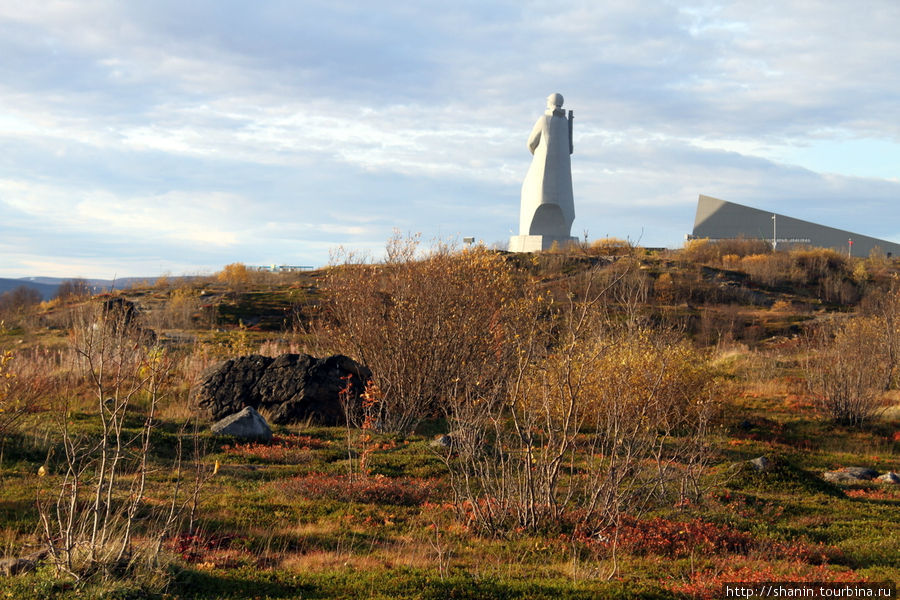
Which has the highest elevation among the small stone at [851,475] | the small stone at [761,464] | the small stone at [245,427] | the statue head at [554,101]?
the statue head at [554,101]

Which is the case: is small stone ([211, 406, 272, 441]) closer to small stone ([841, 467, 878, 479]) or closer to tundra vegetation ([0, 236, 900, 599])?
tundra vegetation ([0, 236, 900, 599])

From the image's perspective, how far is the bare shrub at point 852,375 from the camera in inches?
640

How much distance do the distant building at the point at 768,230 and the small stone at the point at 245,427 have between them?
166 feet

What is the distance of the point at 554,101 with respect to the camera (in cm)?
4678

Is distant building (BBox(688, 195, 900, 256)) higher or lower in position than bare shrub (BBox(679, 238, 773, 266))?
higher

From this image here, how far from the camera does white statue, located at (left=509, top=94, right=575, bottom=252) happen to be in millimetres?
46344

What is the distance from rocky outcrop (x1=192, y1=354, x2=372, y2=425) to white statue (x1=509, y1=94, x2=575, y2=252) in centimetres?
3454

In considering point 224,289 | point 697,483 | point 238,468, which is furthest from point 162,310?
point 697,483

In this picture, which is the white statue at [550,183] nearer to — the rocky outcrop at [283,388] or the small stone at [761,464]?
the rocky outcrop at [283,388]

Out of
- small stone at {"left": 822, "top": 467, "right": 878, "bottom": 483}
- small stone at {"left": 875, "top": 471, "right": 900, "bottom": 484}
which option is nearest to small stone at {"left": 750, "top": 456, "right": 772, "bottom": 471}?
small stone at {"left": 822, "top": 467, "right": 878, "bottom": 483}

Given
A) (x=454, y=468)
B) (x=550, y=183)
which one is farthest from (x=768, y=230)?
(x=454, y=468)

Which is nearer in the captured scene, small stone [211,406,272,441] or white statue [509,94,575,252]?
small stone [211,406,272,441]

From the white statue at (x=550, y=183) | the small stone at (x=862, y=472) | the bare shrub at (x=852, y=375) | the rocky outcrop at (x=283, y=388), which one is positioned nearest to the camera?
the small stone at (x=862, y=472)

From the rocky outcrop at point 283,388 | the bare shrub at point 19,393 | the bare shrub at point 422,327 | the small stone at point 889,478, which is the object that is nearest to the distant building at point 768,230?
the bare shrub at point 422,327
